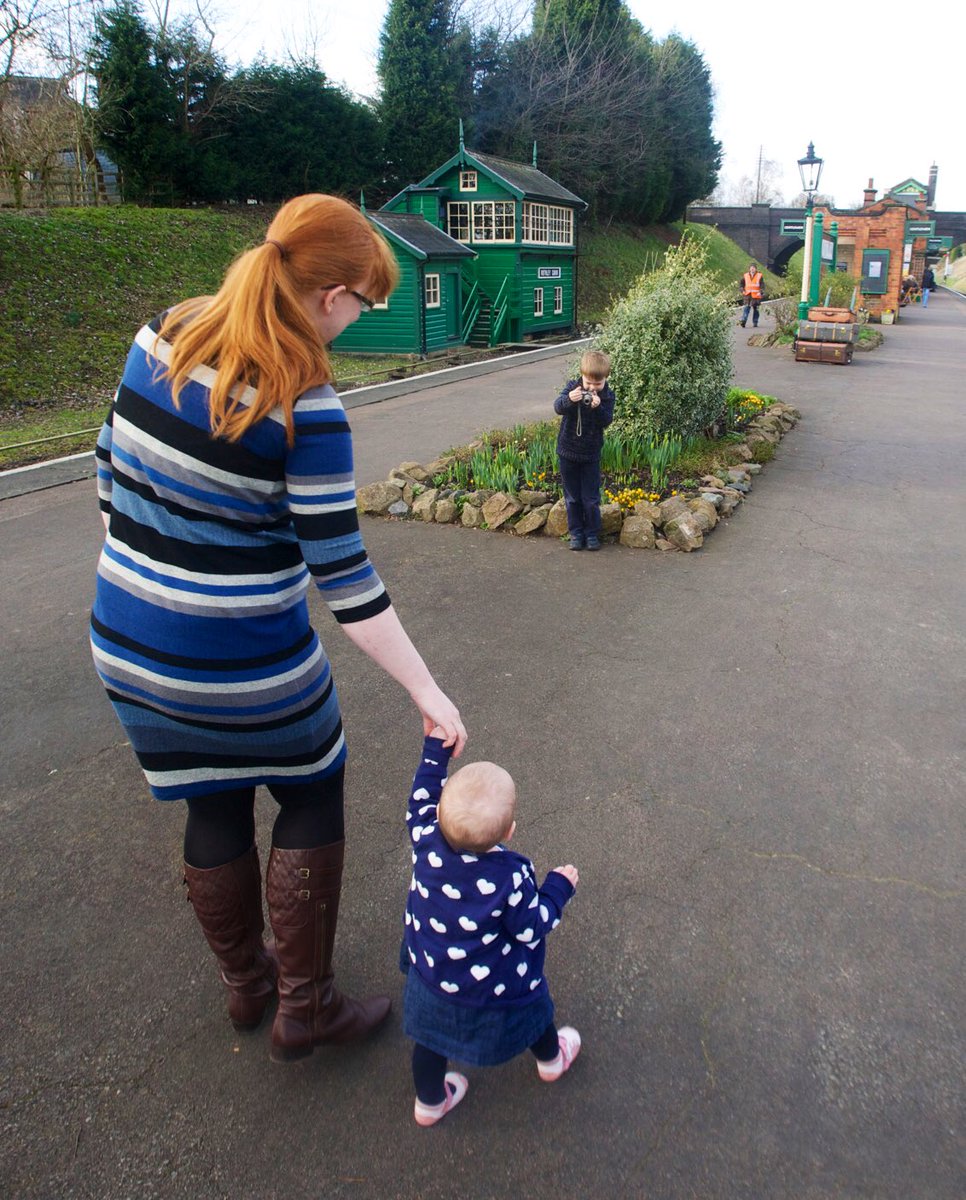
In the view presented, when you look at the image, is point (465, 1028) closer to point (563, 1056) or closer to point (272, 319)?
point (563, 1056)

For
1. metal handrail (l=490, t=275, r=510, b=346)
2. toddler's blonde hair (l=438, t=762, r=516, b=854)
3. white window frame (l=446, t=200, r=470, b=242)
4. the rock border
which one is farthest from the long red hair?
white window frame (l=446, t=200, r=470, b=242)

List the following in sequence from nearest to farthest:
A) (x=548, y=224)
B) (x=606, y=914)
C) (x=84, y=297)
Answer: (x=606, y=914)
(x=84, y=297)
(x=548, y=224)

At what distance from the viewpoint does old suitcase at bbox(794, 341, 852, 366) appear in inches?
728

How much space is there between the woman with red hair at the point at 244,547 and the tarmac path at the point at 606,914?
58cm

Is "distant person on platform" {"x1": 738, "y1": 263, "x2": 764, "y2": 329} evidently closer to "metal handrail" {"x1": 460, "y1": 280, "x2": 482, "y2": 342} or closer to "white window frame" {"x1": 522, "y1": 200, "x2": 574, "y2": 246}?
"white window frame" {"x1": 522, "y1": 200, "x2": 574, "y2": 246}

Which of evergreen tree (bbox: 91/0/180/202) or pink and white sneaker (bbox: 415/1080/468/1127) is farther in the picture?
evergreen tree (bbox: 91/0/180/202)

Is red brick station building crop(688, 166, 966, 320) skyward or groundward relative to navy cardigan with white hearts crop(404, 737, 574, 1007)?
skyward

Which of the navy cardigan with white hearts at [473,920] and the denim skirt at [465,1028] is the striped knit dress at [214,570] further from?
the denim skirt at [465,1028]

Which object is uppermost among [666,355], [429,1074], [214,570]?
[666,355]

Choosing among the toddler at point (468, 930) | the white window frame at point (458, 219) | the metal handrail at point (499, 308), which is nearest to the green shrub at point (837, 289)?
the metal handrail at point (499, 308)

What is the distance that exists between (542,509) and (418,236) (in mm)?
16819

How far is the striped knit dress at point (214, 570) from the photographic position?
1.76 m

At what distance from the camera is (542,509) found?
6.93 metres

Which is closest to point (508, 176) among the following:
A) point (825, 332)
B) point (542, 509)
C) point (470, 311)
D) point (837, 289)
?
point (470, 311)
